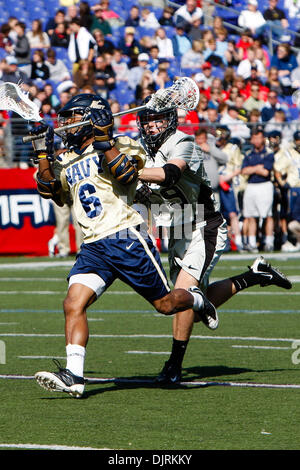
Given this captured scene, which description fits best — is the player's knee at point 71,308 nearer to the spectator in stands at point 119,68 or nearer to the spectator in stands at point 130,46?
the spectator in stands at point 119,68

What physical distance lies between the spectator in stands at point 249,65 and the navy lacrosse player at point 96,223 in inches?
561

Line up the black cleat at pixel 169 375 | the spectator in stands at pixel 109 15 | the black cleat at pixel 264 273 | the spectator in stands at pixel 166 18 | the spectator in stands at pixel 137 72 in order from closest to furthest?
the black cleat at pixel 169 375
the black cleat at pixel 264 273
the spectator in stands at pixel 137 72
the spectator in stands at pixel 166 18
the spectator in stands at pixel 109 15

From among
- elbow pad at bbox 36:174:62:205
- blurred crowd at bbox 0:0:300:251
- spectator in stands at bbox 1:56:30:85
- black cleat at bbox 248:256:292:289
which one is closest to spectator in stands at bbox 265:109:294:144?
blurred crowd at bbox 0:0:300:251

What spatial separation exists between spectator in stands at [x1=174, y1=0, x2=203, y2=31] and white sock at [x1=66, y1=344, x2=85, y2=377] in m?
13.7

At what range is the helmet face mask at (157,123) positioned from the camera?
22.0 ft

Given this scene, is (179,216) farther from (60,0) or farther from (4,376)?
(60,0)

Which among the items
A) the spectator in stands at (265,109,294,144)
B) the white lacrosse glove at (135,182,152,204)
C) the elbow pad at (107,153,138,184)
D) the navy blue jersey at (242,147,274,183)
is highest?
the elbow pad at (107,153,138,184)

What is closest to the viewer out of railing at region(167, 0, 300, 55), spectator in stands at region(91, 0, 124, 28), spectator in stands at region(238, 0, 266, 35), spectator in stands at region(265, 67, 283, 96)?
spectator in stands at region(265, 67, 283, 96)

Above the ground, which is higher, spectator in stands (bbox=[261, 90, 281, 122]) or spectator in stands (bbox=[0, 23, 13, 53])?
spectator in stands (bbox=[0, 23, 13, 53])

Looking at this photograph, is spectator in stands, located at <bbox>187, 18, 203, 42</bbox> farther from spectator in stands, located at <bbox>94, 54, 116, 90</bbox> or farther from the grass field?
the grass field

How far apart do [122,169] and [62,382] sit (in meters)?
1.25

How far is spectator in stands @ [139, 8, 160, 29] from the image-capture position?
20.7 meters

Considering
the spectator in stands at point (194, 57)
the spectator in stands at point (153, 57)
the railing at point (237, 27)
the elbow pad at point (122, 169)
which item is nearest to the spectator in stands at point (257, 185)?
the spectator in stands at point (194, 57)

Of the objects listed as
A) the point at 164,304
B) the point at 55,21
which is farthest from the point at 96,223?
the point at 55,21
